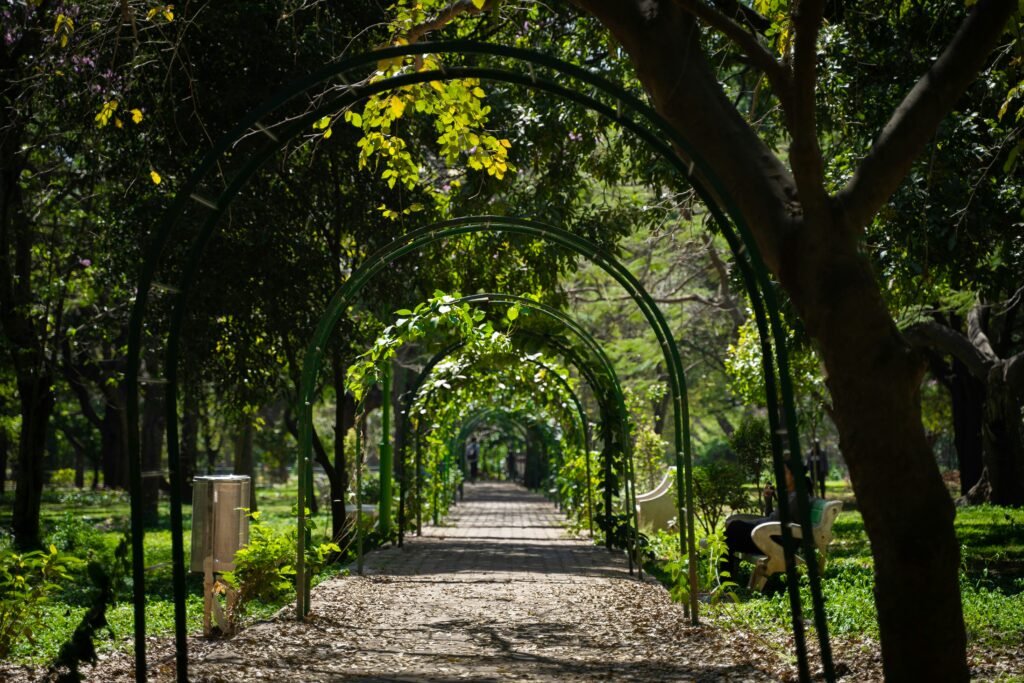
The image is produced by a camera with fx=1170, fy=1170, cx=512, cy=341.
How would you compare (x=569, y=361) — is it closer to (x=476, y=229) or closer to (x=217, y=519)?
(x=476, y=229)

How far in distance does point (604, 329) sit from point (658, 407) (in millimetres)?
5650

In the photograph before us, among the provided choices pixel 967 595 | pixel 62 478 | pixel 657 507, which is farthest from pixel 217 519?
pixel 62 478

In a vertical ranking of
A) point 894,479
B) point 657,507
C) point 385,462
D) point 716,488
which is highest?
point 385,462

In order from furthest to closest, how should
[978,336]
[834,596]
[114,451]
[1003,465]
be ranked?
[114,451] < [1003,465] < [978,336] < [834,596]

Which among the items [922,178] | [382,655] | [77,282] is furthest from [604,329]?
[382,655]

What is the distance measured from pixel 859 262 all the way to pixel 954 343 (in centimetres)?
1091

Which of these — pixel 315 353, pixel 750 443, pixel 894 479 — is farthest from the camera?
pixel 750 443

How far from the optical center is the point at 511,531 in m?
19.1

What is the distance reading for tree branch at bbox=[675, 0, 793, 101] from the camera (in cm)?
479

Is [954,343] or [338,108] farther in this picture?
[954,343]

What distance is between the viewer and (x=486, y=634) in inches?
306

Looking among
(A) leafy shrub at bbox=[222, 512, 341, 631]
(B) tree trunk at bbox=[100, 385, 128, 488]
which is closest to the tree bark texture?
(A) leafy shrub at bbox=[222, 512, 341, 631]

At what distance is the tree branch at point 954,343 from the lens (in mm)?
14453

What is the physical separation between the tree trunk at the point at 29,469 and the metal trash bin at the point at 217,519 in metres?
5.86
